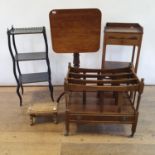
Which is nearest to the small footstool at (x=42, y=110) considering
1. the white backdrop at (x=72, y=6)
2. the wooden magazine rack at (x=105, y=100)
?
the wooden magazine rack at (x=105, y=100)

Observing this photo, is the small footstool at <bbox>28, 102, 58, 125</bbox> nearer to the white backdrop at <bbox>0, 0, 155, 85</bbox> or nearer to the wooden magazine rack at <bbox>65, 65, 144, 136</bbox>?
the wooden magazine rack at <bbox>65, 65, 144, 136</bbox>

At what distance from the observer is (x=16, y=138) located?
6.93 feet

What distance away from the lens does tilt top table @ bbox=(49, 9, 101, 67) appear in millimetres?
2213

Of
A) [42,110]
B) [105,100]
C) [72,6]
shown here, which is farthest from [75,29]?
[42,110]

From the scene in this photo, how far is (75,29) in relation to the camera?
7.43ft

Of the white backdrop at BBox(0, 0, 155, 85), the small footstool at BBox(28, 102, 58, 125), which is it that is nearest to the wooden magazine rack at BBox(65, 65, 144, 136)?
the small footstool at BBox(28, 102, 58, 125)

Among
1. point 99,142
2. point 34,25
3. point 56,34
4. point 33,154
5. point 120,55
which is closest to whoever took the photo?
point 33,154

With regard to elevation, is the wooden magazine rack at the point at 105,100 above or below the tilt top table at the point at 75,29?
below

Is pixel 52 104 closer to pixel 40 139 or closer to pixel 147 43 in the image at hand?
pixel 40 139

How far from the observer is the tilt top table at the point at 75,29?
7.26 feet

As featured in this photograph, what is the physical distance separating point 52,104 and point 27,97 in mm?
611

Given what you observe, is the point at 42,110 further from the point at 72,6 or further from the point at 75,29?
the point at 72,6

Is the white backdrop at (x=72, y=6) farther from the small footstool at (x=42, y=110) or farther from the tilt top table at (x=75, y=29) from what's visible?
the small footstool at (x=42, y=110)

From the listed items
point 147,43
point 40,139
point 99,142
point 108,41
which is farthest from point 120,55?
point 40,139
